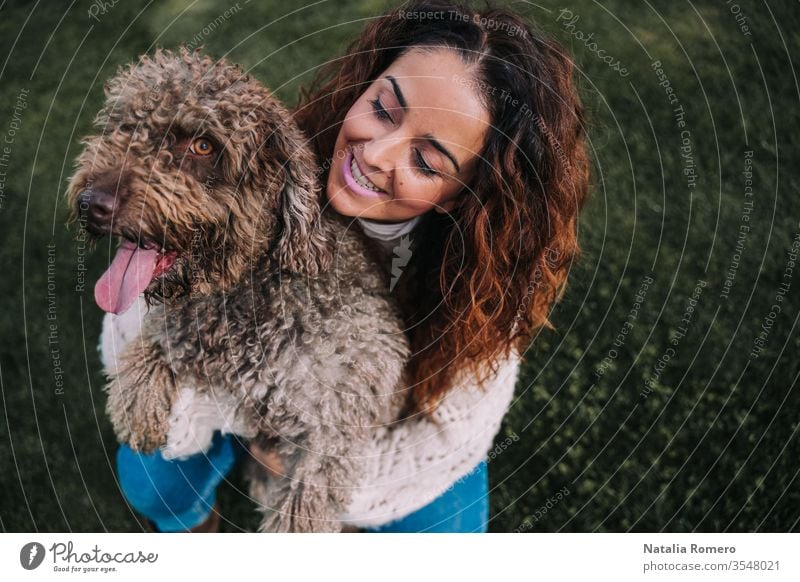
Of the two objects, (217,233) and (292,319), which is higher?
(217,233)

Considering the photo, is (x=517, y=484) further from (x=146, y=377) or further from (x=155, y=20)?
(x=155, y=20)

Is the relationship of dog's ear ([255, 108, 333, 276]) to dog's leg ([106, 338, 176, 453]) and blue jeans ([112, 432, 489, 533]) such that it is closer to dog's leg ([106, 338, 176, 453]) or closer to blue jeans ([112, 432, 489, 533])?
dog's leg ([106, 338, 176, 453])

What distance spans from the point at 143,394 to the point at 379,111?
72 centimetres

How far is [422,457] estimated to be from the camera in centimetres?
162

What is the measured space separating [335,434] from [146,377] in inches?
15.3

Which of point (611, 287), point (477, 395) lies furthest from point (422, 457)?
point (611, 287)

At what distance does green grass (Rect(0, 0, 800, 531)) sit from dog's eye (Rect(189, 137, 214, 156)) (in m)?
1.07

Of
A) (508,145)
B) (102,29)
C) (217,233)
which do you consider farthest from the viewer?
(102,29)

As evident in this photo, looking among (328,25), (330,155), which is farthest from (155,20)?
(330,155)

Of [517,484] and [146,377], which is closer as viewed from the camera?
[146,377]

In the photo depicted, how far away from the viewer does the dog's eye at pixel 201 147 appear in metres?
1.15

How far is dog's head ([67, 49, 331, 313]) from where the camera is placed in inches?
44.4

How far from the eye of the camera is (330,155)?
4.66 feet

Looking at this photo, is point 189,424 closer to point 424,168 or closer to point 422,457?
point 422,457
